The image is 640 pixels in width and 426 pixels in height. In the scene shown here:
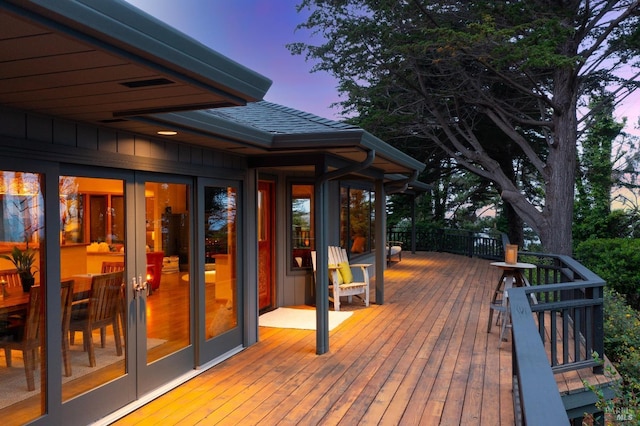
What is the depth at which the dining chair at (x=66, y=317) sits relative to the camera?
337cm

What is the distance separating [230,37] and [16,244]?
47737 millimetres

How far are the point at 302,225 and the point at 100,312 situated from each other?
4.64 meters

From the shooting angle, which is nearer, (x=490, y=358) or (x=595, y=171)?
(x=490, y=358)

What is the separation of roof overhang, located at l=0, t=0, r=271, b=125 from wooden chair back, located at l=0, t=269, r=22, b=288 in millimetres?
982

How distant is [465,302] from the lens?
8.33m

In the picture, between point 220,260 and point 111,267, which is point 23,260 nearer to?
point 111,267

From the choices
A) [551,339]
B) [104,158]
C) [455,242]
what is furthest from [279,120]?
[455,242]

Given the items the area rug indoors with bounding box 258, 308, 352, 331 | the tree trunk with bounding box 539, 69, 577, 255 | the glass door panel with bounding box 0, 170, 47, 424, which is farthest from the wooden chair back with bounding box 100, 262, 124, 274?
the tree trunk with bounding box 539, 69, 577, 255

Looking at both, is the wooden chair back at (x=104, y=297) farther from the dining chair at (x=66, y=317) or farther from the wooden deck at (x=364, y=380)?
the wooden deck at (x=364, y=380)

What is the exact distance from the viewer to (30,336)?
3.08 metres

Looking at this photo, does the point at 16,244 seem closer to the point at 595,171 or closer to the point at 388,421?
the point at 388,421

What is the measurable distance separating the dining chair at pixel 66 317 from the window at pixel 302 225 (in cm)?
473

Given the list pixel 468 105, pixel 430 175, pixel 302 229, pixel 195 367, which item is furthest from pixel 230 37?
pixel 195 367

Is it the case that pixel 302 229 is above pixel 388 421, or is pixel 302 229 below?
above
